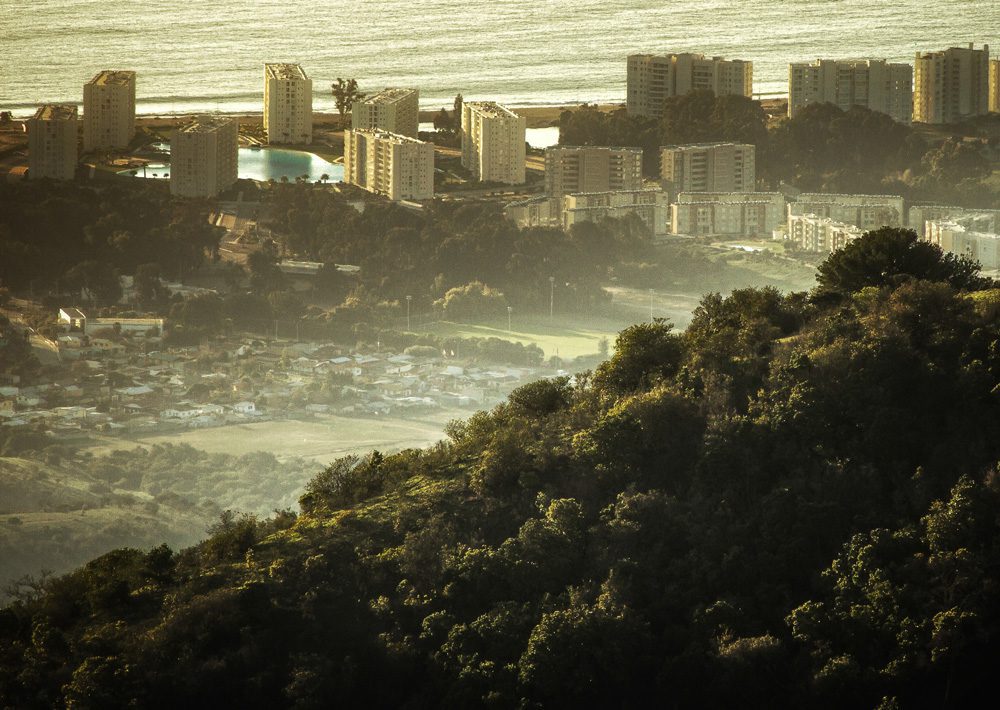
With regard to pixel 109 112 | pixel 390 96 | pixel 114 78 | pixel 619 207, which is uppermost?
pixel 114 78

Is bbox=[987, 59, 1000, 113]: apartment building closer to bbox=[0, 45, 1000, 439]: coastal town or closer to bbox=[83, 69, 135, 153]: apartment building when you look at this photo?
bbox=[0, 45, 1000, 439]: coastal town

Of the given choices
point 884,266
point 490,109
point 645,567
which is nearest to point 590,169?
point 490,109

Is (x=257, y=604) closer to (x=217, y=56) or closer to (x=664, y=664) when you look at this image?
(x=664, y=664)

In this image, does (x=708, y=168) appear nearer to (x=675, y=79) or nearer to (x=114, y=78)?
(x=675, y=79)

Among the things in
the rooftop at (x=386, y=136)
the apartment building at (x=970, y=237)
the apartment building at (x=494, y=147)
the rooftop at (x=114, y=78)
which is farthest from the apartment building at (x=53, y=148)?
Result: the apartment building at (x=970, y=237)

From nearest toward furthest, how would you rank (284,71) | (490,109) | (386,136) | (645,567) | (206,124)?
(645,567)
(386,136)
(206,124)
(490,109)
(284,71)

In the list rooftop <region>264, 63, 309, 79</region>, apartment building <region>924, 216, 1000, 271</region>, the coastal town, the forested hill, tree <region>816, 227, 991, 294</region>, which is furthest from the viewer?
rooftop <region>264, 63, 309, 79</region>

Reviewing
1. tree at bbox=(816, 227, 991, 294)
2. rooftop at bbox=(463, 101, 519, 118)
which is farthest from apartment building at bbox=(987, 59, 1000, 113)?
tree at bbox=(816, 227, 991, 294)
